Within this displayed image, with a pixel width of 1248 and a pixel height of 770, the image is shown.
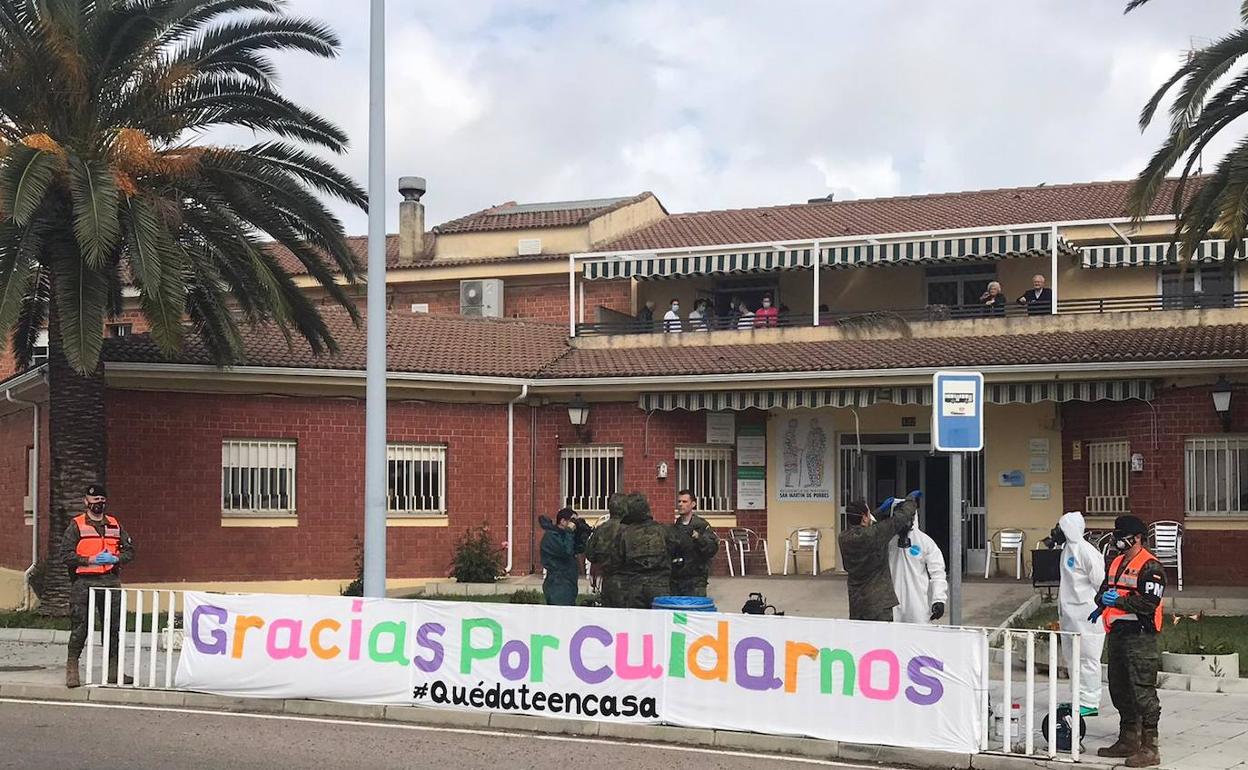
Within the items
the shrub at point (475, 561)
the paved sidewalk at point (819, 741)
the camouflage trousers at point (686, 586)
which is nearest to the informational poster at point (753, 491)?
the shrub at point (475, 561)

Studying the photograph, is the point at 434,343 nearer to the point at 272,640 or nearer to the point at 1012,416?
the point at 1012,416

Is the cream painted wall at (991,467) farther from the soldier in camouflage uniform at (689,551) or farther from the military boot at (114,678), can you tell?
the military boot at (114,678)

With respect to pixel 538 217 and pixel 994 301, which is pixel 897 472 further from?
pixel 538 217

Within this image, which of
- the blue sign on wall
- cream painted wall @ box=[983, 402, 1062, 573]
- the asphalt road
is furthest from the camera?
cream painted wall @ box=[983, 402, 1062, 573]

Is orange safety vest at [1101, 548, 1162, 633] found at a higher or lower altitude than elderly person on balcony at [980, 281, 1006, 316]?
lower

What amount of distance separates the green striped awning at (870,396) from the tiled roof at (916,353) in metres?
0.42

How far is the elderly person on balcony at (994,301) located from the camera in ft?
76.8

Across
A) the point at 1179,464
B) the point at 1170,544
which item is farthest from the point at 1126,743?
the point at 1179,464

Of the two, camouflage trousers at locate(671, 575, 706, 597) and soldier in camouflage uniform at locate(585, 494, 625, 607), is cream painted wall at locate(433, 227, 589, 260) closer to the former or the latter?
camouflage trousers at locate(671, 575, 706, 597)

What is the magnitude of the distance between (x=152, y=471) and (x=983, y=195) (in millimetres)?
18177

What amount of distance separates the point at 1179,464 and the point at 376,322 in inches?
479

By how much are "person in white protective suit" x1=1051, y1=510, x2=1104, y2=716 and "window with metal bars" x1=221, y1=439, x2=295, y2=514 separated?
1359cm

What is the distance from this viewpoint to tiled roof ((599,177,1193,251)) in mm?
26891

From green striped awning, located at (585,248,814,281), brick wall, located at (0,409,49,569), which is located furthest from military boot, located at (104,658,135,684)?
green striped awning, located at (585,248,814,281)
